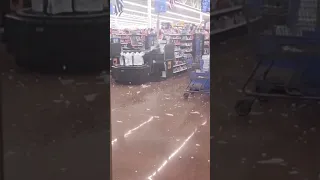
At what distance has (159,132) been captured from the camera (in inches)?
80.3

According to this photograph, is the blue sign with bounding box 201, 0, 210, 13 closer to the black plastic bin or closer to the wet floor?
the wet floor

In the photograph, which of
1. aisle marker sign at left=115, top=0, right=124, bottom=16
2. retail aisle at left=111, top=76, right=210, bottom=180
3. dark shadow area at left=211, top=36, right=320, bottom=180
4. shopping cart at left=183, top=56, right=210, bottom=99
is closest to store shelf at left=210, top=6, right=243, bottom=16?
dark shadow area at left=211, top=36, right=320, bottom=180

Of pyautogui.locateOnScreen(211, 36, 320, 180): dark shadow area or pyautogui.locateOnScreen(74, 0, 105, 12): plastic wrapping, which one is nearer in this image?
pyautogui.locateOnScreen(211, 36, 320, 180): dark shadow area

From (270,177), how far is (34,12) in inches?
48.4

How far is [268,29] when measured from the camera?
150 centimetres

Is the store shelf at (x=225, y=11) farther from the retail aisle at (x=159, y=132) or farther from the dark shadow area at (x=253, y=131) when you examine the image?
the retail aisle at (x=159, y=132)

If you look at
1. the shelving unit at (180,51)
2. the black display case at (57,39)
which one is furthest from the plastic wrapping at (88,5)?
the shelving unit at (180,51)

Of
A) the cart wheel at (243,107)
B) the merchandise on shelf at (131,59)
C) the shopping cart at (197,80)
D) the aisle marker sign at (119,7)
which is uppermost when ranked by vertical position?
the aisle marker sign at (119,7)

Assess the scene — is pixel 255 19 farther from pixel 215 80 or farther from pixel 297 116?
pixel 297 116

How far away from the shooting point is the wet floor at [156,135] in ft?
5.01

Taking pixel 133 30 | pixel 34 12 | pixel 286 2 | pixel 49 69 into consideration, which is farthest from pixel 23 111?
pixel 286 2

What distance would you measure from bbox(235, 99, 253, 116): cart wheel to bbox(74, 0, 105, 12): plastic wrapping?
27.9 inches

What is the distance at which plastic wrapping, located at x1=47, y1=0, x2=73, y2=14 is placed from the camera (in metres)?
1.64

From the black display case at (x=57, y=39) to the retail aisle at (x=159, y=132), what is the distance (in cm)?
31
